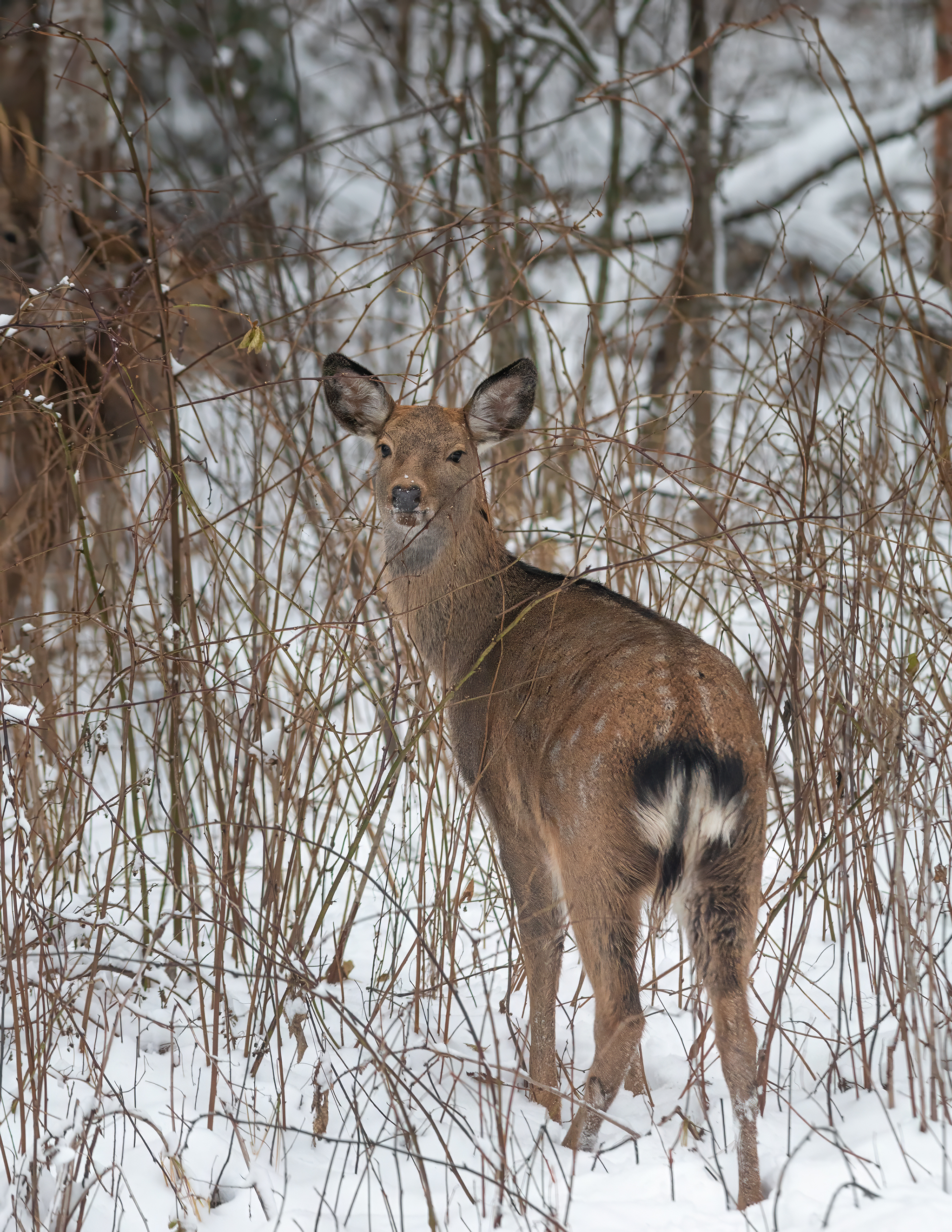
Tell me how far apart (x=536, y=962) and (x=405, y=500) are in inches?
59.8

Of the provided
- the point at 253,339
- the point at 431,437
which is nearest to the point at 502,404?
the point at 431,437

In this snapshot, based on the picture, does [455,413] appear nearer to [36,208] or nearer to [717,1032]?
[717,1032]

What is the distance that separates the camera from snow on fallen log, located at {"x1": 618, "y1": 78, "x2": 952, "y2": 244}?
998cm

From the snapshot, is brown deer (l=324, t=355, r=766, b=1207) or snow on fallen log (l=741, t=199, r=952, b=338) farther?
snow on fallen log (l=741, t=199, r=952, b=338)

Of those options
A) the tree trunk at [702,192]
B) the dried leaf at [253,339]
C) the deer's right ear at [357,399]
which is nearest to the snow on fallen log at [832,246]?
the tree trunk at [702,192]

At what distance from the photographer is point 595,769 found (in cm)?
305

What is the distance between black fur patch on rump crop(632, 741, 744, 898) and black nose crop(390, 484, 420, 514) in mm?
1271

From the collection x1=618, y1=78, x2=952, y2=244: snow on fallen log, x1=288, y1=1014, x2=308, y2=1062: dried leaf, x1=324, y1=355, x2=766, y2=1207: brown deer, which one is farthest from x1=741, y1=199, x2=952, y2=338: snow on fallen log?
x1=288, y1=1014, x2=308, y2=1062: dried leaf

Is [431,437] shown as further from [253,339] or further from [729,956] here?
[729,956]

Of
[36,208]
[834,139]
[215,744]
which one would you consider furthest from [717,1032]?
[834,139]

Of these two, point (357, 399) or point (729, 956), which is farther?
point (357, 399)

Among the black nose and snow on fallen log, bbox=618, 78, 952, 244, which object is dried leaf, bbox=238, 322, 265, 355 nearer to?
the black nose

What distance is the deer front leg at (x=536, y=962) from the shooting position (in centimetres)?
368

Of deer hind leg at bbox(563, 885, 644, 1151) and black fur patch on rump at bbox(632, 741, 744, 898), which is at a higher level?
black fur patch on rump at bbox(632, 741, 744, 898)
